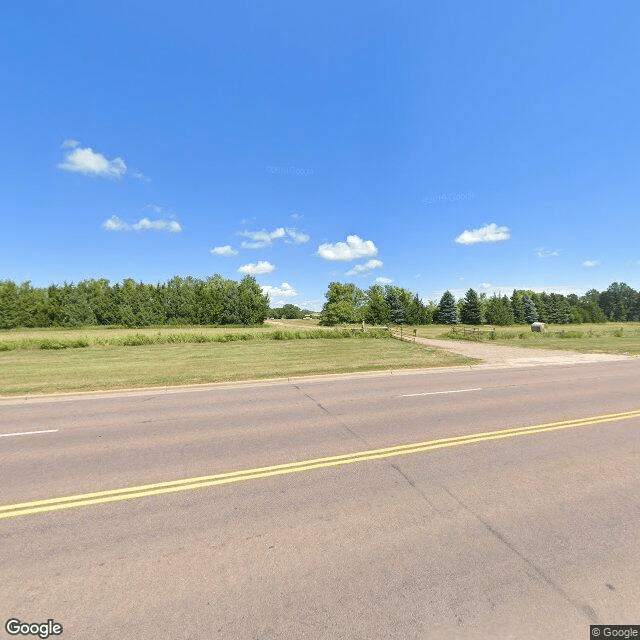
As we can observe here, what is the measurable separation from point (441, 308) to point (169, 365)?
67.8 metres

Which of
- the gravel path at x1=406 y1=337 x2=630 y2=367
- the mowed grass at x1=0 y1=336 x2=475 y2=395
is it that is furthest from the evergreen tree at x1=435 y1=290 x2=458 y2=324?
the mowed grass at x1=0 y1=336 x2=475 y2=395

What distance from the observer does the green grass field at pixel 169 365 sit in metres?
12.0

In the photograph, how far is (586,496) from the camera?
4.23 metres

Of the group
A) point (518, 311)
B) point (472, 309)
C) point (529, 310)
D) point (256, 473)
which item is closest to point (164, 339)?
point (256, 473)

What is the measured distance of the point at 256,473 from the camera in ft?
16.1

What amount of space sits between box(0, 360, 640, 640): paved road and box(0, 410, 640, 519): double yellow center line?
4cm

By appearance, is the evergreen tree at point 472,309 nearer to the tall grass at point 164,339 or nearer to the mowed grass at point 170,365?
the tall grass at point 164,339

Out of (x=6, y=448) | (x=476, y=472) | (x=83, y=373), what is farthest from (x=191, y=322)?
(x=476, y=472)

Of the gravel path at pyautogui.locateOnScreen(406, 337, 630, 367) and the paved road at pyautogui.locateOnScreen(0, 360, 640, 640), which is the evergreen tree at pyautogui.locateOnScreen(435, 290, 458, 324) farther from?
the paved road at pyautogui.locateOnScreen(0, 360, 640, 640)

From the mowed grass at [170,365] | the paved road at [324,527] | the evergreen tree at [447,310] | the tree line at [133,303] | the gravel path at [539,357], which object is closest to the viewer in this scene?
the paved road at [324,527]

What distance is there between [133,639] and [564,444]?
22.6 feet

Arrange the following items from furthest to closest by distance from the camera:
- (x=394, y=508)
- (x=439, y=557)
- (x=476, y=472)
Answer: (x=476, y=472), (x=394, y=508), (x=439, y=557)

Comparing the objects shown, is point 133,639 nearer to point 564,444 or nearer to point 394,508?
point 394,508

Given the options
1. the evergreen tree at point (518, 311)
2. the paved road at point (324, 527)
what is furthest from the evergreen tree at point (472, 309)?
the paved road at point (324, 527)
